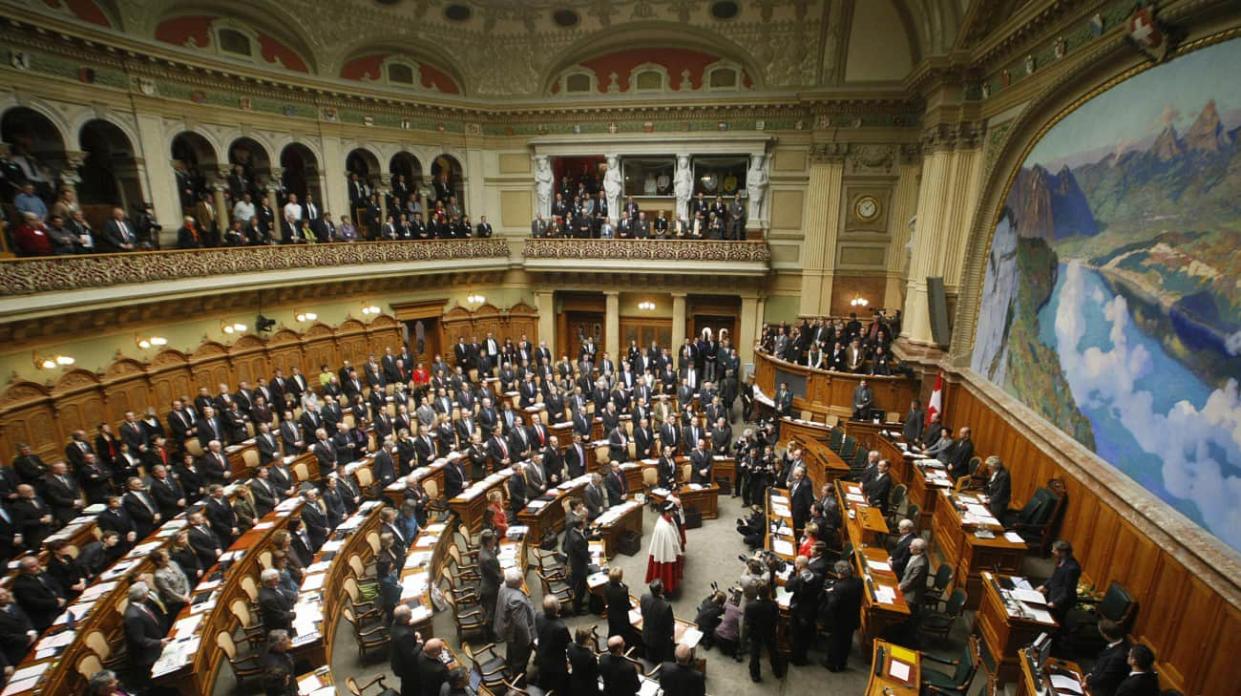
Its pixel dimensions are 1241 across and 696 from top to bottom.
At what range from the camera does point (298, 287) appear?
16.3 m

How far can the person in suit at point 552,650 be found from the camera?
624 cm

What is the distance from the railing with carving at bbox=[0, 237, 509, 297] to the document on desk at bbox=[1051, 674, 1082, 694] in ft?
54.1

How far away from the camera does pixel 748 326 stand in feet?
65.3

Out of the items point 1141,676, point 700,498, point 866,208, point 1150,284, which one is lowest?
point 700,498

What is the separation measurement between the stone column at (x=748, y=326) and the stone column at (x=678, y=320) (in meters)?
2.09

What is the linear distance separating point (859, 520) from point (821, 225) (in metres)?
12.3

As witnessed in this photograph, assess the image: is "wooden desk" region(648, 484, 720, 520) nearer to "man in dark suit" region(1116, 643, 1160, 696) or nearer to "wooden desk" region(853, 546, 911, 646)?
"wooden desk" region(853, 546, 911, 646)

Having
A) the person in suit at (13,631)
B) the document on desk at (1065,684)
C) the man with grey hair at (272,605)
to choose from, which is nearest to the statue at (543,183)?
the man with grey hair at (272,605)

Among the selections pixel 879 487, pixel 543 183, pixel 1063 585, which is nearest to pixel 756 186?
pixel 543 183

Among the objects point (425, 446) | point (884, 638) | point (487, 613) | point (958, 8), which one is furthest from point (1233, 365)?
point (425, 446)

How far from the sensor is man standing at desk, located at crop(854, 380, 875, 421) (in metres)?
13.8

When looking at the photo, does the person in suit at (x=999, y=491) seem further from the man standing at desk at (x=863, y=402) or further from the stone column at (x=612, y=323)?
the stone column at (x=612, y=323)

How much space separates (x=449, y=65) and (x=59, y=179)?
37.4 feet

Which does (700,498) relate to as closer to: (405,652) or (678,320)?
(405,652)
